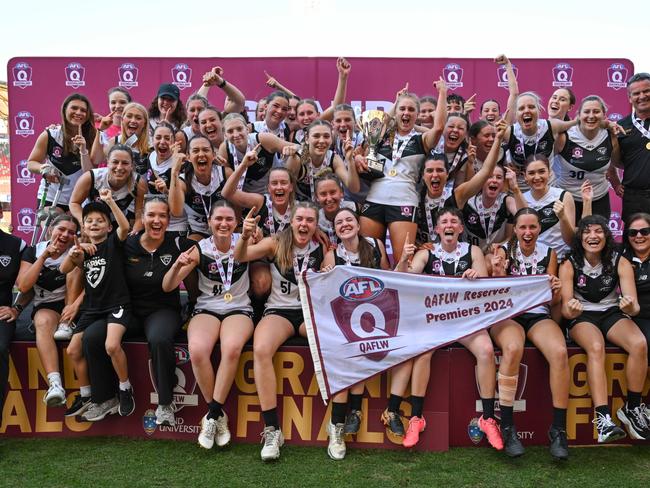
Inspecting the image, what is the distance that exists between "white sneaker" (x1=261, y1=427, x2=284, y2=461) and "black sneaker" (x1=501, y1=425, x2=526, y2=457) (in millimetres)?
1364

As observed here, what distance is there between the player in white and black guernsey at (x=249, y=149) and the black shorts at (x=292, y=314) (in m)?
1.13

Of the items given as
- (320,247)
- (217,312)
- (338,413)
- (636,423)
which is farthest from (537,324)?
(217,312)

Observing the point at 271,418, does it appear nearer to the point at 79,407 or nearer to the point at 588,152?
the point at 79,407

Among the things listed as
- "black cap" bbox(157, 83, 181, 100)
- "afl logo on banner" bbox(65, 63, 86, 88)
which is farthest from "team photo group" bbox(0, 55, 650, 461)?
"afl logo on banner" bbox(65, 63, 86, 88)

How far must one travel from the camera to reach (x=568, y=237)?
4094 mm

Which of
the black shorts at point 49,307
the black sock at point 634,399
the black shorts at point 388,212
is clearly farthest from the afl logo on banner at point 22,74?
the black sock at point 634,399

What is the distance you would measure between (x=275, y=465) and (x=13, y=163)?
6.11m

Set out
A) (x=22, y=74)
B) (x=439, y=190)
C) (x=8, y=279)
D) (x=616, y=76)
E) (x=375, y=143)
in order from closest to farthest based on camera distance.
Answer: (x=8, y=279)
(x=439, y=190)
(x=375, y=143)
(x=616, y=76)
(x=22, y=74)

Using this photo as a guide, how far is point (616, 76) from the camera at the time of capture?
24.2 ft

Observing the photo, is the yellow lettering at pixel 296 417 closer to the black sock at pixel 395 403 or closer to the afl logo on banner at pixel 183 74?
the black sock at pixel 395 403

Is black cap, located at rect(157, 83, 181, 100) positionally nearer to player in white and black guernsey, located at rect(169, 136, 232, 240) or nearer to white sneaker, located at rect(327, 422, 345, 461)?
player in white and black guernsey, located at rect(169, 136, 232, 240)

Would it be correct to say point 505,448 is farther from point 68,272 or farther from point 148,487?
point 68,272

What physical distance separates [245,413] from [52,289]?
63.5 inches

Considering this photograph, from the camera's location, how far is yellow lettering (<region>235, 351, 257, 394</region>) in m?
3.77
